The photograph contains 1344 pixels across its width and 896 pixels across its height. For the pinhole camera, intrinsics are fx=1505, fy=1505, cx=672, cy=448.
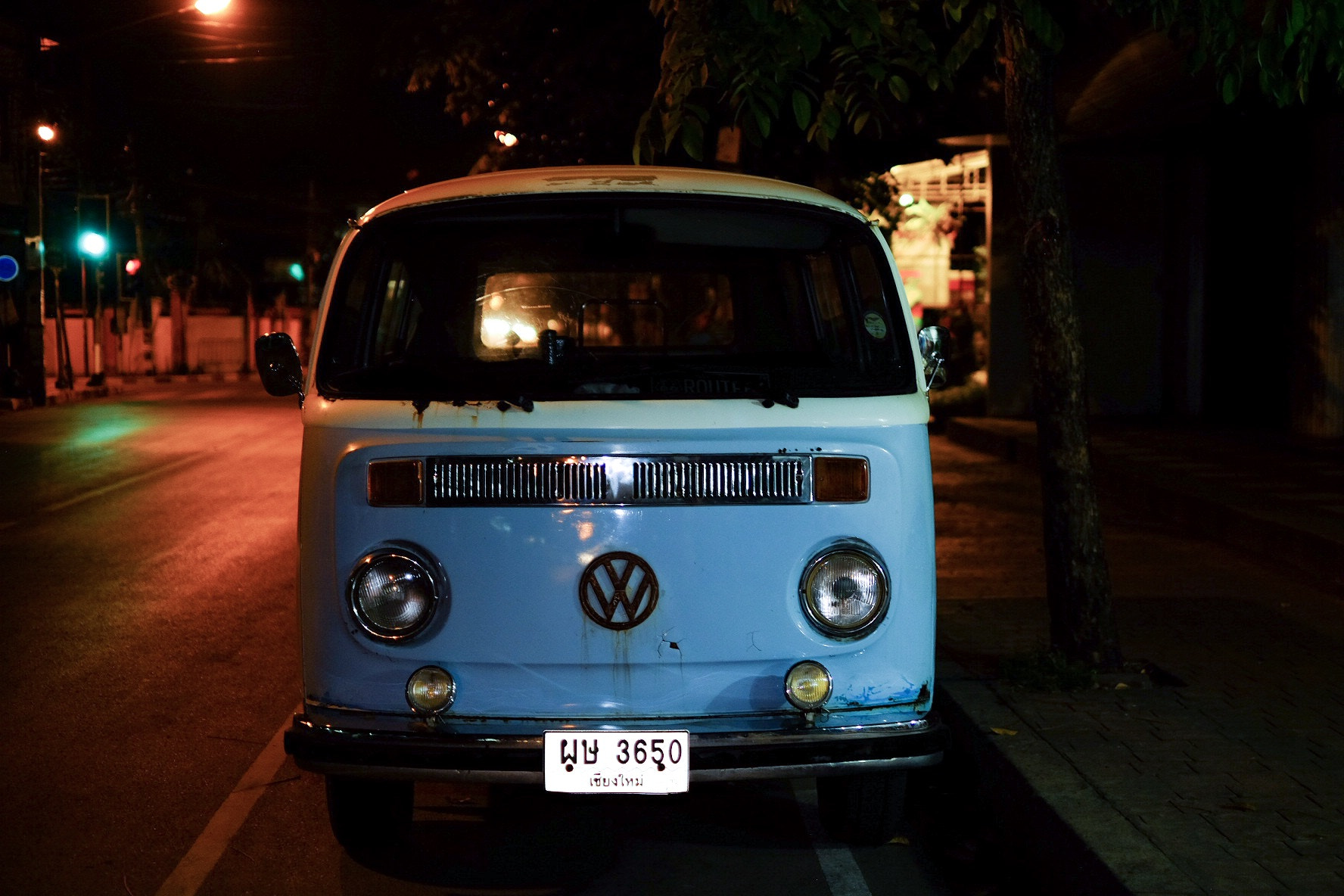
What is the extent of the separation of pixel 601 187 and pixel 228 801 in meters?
2.48

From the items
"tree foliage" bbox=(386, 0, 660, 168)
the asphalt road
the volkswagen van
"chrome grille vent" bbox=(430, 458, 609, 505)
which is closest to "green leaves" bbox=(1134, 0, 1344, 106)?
the volkswagen van

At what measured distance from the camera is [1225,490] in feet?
38.5

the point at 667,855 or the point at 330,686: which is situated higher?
the point at 330,686

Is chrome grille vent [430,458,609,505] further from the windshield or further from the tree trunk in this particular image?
the tree trunk

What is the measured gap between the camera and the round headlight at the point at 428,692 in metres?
4.00

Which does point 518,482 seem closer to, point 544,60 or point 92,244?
point 544,60

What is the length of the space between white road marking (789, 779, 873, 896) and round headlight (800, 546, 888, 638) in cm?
86

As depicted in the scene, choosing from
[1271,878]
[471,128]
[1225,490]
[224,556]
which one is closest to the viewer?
[1271,878]

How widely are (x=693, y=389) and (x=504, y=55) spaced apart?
13.7 metres

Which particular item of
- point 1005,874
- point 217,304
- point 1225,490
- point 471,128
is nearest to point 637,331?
point 1005,874

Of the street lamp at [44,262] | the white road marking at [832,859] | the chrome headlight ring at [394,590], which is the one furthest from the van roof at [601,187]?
the street lamp at [44,262]

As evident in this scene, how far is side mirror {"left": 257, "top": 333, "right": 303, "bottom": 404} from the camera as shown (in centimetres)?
465

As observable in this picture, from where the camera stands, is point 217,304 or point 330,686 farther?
point 217,304

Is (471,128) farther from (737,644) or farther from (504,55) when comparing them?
(737,644)
